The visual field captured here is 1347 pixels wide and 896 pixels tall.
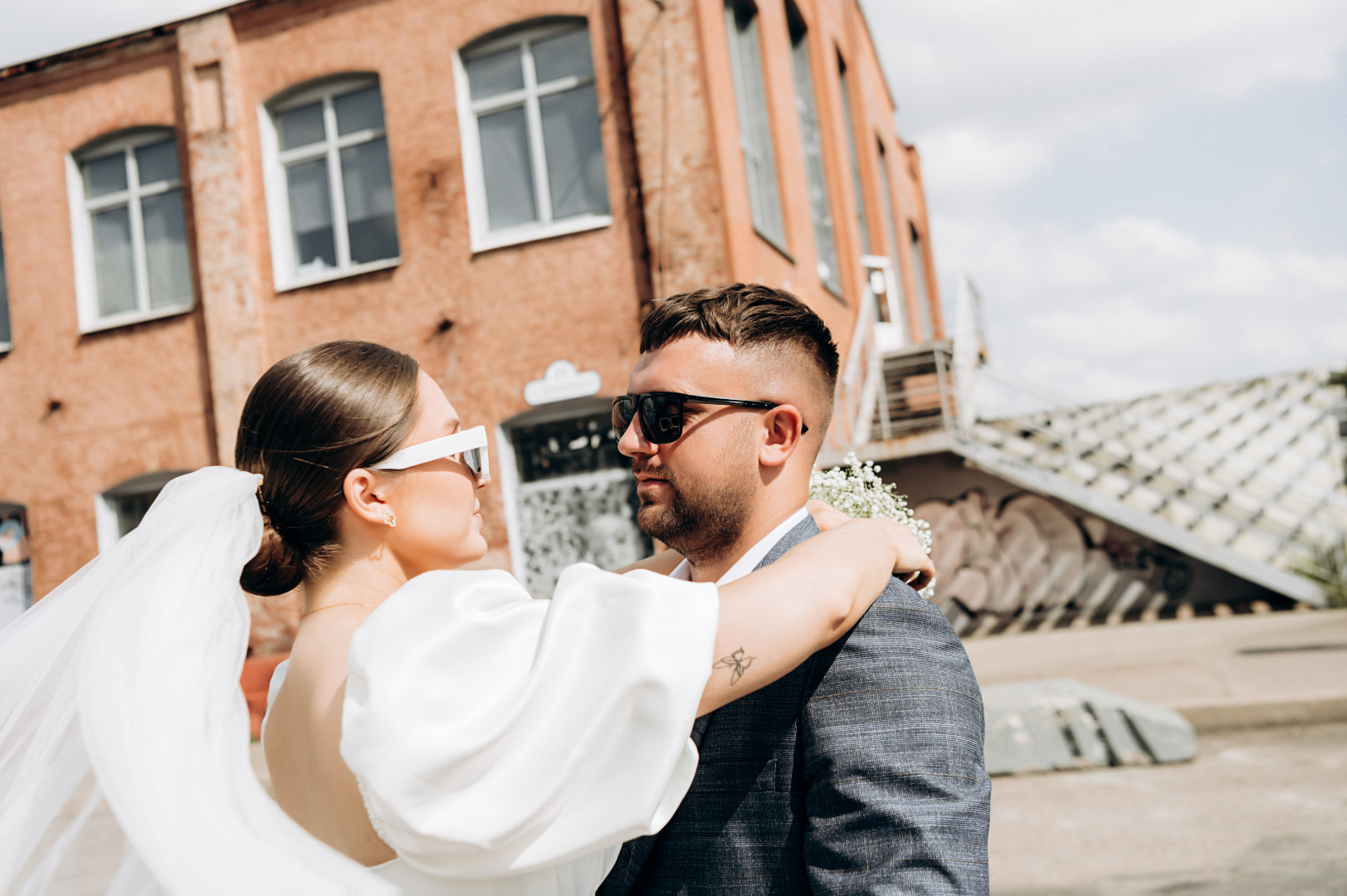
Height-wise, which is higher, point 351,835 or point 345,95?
point 345,95

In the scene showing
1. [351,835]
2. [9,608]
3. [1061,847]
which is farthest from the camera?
[9,608]

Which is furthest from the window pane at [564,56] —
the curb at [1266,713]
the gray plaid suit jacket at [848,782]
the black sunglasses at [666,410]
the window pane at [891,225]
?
the gray plaid suit jacket at [848,782]

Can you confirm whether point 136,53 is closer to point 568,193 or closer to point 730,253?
point 568,193

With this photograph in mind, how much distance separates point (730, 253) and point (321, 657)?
9.63m

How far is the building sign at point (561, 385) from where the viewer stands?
1137cm

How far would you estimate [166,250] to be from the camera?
44.2 feet

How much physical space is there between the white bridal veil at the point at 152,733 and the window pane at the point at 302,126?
1231 cm

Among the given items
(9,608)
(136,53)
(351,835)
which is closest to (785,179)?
(136,53)

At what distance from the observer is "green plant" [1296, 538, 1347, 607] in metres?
13.1

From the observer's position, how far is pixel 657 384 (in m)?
2.11

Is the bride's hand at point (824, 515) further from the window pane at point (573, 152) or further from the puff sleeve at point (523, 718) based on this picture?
the window pane at point (573, 152)

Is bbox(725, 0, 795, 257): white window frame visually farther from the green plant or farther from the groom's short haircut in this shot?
the groom's short haircut

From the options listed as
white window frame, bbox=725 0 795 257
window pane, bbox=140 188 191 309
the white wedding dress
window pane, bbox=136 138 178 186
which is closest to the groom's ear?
the white wedding dress

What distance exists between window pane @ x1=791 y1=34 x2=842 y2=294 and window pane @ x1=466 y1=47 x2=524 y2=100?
4456 mm
